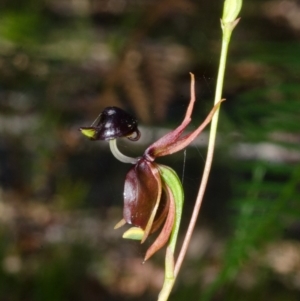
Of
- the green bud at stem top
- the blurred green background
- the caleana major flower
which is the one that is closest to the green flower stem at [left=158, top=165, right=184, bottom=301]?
the caleana major flower

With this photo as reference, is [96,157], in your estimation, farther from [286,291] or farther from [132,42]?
[286,291]

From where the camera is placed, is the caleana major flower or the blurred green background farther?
the blurred green background

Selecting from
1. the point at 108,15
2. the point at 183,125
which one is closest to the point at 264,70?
the point at 108,15

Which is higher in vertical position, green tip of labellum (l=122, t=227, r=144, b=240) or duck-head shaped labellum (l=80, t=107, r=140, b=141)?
duck-head shaped labellum (l=80, t=107, r=140, b=141)

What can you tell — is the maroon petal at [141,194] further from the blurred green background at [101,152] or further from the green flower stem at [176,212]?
the blurred green background at [101,152]

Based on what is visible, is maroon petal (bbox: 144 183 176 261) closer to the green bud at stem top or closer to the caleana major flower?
the caleana major flower

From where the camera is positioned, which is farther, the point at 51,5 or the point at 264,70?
the point at 51,5

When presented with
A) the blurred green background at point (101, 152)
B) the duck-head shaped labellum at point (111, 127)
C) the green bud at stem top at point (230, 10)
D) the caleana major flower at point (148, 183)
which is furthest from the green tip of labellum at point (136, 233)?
the blurred green background at point (101, 152)

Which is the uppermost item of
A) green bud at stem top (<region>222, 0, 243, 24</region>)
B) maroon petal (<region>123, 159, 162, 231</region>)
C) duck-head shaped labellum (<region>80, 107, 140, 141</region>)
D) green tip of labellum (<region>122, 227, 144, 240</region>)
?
green bud at stem top (<region>222, 0, 243, 24</region>)
